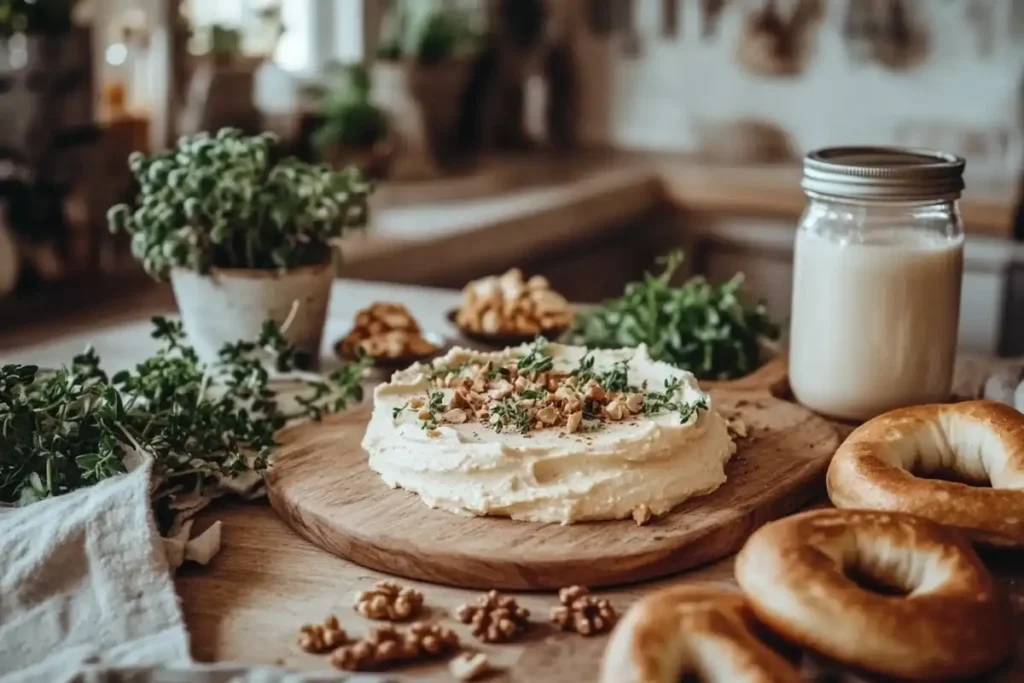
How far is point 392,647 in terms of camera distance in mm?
896

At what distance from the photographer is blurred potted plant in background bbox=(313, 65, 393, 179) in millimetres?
3053

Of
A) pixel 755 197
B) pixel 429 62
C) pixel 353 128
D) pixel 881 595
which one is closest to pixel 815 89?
pixel 755 197

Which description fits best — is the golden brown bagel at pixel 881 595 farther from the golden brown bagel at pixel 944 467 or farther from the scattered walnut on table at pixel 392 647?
the scattered walnut on table at pixel 392 647

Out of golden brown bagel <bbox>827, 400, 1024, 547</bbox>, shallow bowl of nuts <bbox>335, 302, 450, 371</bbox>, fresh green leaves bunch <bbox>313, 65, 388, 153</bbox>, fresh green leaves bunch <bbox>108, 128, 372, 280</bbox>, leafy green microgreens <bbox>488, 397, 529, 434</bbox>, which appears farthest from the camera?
fresh green leaves bunch <bbox>313, 65, 388, 153</bbox>

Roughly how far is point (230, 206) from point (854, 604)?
0.85m

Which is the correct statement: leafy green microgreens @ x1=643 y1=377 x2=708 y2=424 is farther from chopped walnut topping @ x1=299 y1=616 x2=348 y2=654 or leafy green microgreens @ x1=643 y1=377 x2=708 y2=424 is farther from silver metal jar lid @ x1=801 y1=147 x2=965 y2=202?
chopped walnut topping @ x1=299 y1=616 x2=348 y2=654

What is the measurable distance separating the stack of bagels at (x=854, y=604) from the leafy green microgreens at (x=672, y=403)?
7.3 inches

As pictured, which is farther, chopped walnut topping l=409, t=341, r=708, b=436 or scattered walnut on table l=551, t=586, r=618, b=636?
chopped walnut topping l=409, t=341, r=708, b=436

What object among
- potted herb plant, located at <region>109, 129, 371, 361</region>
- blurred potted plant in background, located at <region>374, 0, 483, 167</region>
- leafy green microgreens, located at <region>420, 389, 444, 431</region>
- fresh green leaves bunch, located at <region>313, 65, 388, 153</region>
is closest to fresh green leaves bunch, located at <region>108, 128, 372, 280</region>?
potted herb plant, located at <region>109, 129, 371, 361</region>

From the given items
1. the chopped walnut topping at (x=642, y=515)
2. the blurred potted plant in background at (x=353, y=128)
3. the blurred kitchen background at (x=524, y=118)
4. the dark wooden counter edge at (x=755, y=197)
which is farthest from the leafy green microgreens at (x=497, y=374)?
the dark wooden counter edge at (x=755, y=197)

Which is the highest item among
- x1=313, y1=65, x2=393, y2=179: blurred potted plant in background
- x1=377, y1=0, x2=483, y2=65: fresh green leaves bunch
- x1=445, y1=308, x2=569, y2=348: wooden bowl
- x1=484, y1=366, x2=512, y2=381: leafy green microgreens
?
x1=377, y1=0, x2=483, y2=65: fresh green leaves bunch

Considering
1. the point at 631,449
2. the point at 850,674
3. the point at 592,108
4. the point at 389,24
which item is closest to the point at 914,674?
the point at 850,674

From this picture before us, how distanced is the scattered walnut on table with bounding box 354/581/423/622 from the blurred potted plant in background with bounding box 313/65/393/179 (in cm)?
216

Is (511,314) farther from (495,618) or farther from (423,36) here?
(423,36)
